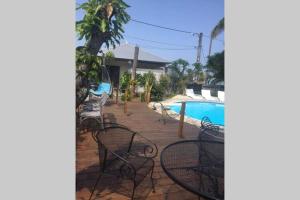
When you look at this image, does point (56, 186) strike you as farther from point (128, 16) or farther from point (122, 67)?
point (122, 67)

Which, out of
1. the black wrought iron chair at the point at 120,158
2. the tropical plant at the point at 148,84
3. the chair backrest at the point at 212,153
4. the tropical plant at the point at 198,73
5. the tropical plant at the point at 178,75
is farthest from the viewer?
the tropical plant at the point at 198,73

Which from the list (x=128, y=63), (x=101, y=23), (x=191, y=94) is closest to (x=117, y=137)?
(x=101, y=23)

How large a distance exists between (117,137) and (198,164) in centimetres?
98

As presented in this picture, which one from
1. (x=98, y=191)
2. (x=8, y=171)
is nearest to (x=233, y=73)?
(x=8, y=171)

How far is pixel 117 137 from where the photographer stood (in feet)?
9.19

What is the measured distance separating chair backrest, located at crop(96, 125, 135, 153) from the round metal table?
0.56m

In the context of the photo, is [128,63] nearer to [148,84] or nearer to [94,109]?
[148,84]

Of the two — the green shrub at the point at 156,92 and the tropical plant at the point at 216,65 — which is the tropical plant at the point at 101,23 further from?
the tropical plant at the point at 216,65

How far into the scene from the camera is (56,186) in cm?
102

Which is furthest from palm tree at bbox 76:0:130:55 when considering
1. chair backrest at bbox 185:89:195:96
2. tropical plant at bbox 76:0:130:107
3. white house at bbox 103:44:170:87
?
chair backrest at bbox 185:89:195:96

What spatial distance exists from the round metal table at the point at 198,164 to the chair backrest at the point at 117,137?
56cm

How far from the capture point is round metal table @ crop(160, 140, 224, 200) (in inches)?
79.8

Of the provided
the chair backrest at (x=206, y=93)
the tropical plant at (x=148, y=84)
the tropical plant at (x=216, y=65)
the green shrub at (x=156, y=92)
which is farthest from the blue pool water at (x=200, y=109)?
the tropical plant at (x=216, y=65)

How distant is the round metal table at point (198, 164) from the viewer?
6.65ft
